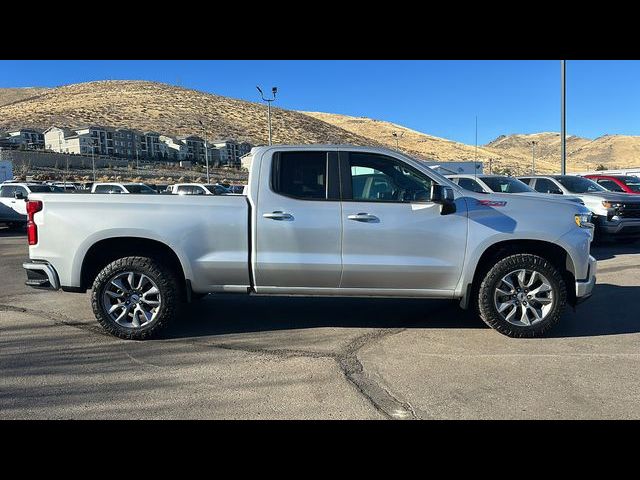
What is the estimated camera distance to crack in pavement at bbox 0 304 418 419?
11.9ft

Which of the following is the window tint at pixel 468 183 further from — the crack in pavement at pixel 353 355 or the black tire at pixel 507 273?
the crack in pavement at pixel 353 355

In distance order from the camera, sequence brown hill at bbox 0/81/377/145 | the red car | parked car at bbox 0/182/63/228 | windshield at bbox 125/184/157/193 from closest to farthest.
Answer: the red car < parked car at bbox 0/182/63/228 < windshield at bbox 125/184/157/193 < brown hill at bbox 0/81/377/145

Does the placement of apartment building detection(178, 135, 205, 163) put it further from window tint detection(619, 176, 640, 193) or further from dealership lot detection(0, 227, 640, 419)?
dealership lot detection(0, 227, 640, 419)

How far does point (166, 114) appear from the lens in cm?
7781

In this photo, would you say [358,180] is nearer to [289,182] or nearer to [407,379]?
[289,182]

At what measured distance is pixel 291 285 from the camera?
5160 mm

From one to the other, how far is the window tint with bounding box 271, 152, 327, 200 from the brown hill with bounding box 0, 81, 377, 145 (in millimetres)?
60574

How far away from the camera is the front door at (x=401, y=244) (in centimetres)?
502

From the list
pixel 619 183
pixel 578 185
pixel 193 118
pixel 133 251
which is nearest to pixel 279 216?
pixel 133 251

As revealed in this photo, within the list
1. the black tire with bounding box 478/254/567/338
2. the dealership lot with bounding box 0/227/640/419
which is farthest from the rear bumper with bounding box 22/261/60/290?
the black tire with bounding box 478/254/567/338

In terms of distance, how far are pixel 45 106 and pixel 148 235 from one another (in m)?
93.9

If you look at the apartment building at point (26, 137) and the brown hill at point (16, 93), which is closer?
the apartment building at point (26, 137)

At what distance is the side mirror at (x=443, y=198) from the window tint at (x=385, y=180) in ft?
0.71

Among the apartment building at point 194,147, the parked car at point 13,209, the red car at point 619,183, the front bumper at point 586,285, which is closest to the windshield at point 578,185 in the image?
the red car at point 619,183
